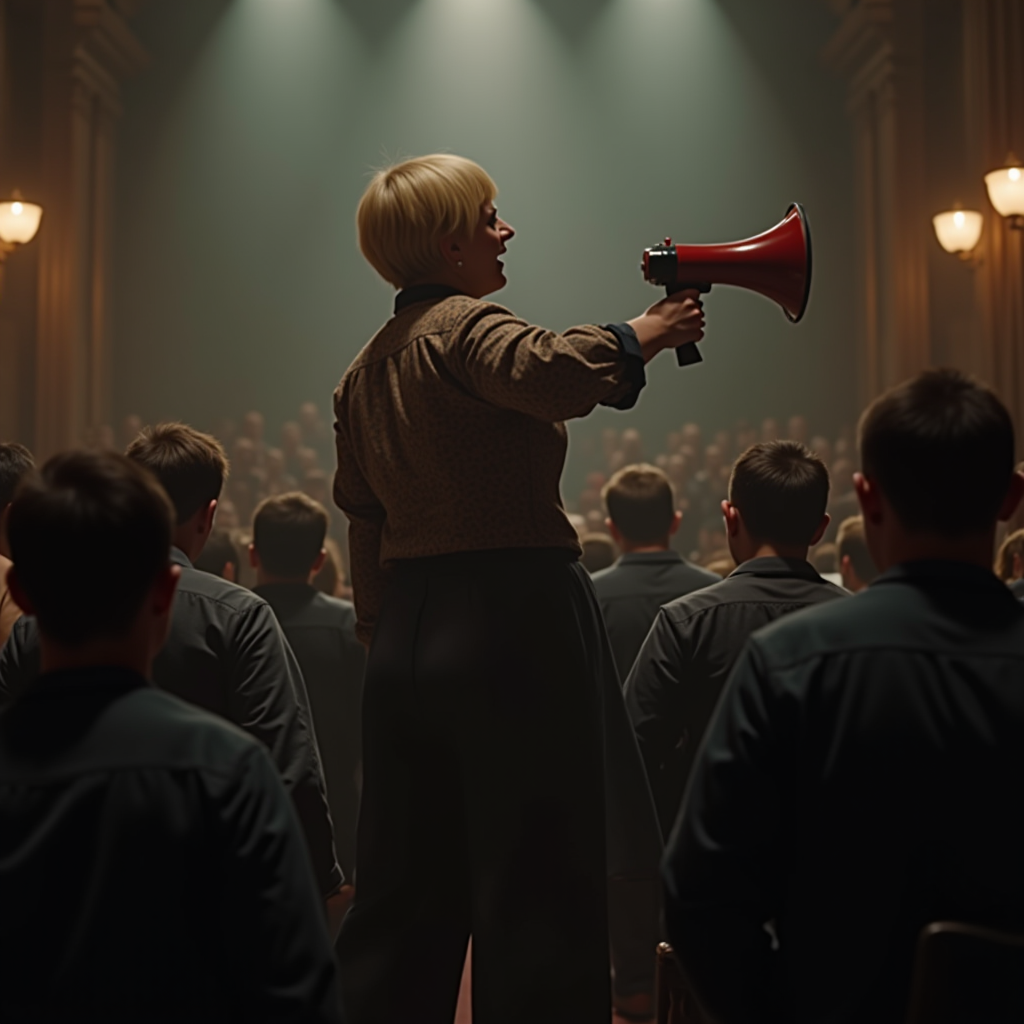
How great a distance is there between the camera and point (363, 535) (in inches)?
102

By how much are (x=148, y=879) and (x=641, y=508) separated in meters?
3.28

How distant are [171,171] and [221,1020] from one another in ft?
48.0

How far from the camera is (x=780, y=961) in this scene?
56.8 inches

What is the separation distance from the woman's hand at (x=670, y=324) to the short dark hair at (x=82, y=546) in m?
1.03

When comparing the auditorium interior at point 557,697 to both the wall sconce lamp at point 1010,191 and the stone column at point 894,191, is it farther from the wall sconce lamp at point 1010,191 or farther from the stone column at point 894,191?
the stone column at point 894,191

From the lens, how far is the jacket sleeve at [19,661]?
7.61 ft

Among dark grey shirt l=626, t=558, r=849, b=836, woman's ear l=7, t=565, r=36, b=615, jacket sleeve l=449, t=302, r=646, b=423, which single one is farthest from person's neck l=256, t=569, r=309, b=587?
woman's ear l=7, t=565, r=36, b=615

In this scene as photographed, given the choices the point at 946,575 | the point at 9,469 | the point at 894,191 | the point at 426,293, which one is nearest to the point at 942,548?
the point at 946,575

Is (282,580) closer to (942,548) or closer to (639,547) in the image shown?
(639,547)

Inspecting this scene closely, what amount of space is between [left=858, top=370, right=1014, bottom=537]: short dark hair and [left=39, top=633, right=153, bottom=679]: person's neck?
0.78m

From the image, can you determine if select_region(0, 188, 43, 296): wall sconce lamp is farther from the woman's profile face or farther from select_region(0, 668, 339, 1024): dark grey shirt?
select_region(0, 668, 339, 1024): dark grey shirt

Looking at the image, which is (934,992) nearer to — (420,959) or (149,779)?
(149,779)

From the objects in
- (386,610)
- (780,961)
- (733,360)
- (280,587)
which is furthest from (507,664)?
(733,360)

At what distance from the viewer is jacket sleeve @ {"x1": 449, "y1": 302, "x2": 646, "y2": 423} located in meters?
2.16
